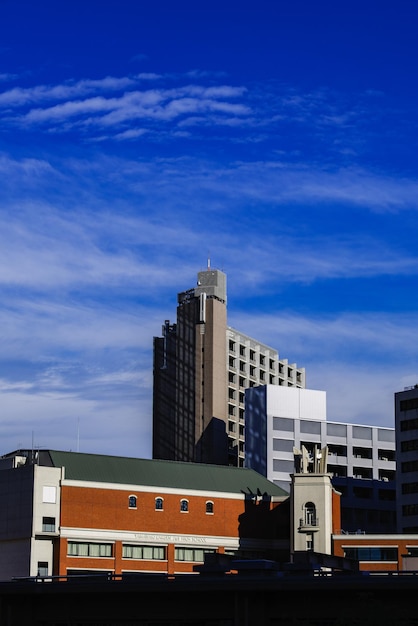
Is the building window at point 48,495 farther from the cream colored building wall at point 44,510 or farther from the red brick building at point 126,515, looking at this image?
the red brick building at point 126,515

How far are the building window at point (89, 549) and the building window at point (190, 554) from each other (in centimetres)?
931

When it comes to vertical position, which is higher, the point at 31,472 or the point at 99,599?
the point at 31,472

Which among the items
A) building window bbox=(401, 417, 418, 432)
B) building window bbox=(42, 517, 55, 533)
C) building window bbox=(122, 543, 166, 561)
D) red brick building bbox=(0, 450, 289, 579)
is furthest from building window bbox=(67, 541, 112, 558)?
building window bbox=(401, 417, 418, 432)

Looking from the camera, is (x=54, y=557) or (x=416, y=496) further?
(x=416, y=496)

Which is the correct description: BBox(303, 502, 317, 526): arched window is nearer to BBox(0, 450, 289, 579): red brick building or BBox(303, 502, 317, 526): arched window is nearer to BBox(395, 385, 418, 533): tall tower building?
BBox(0, 450, 289, 579): red brick building

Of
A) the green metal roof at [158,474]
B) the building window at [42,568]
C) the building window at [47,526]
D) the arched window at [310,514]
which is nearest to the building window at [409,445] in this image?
the green metal roof at [158,474]

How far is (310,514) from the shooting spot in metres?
148

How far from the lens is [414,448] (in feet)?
564

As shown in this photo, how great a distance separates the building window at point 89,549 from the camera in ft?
466

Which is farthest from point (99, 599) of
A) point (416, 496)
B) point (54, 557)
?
point (416, 496)

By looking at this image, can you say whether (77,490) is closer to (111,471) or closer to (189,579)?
(111,471)

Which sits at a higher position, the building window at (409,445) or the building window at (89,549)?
the building window at (409,445)

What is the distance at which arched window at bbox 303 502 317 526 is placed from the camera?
5817 inches

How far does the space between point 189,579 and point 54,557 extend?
70.4 metres
